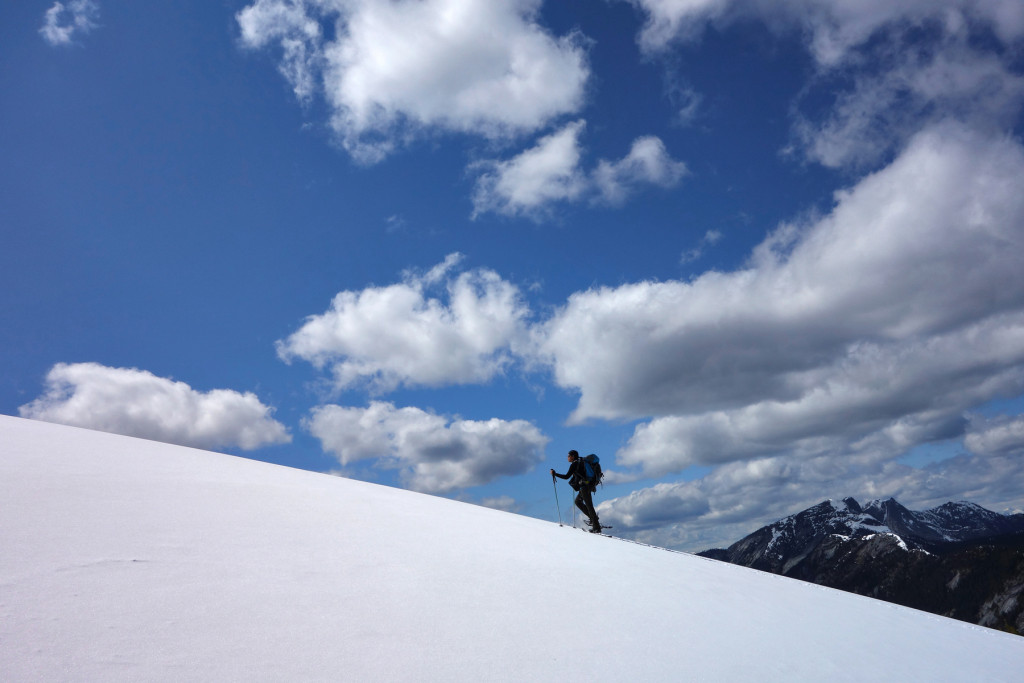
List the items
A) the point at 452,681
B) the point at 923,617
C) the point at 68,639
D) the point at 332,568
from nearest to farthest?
the point at 68,639, the point at 452,681, the point at 332,568, the point at 923,617

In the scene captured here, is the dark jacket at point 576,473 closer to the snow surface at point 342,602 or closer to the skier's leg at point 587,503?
the skier's leg at point 587,503

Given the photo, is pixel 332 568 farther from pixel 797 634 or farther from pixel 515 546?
pixel 797 634

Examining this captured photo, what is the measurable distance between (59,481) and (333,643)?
14.5 ft

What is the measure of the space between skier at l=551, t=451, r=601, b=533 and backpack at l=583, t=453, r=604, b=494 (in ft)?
0.09

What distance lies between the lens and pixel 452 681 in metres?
3.62

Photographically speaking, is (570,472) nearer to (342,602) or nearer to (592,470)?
(592,470)

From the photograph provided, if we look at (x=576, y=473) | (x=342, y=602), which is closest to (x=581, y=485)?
(x=576, y=473)

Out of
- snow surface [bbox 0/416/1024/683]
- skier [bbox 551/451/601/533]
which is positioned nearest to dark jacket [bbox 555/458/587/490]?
skier [bbox 551/451/601/533]

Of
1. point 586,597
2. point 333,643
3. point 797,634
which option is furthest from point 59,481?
point 797,634

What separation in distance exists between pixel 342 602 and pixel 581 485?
32.6 feet

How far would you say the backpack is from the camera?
13906 mm

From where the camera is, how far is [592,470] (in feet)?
46.0

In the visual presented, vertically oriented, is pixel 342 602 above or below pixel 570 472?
below

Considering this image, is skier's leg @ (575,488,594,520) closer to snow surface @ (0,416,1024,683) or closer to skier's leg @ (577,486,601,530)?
skier's leg @ (577,486,601,530)
